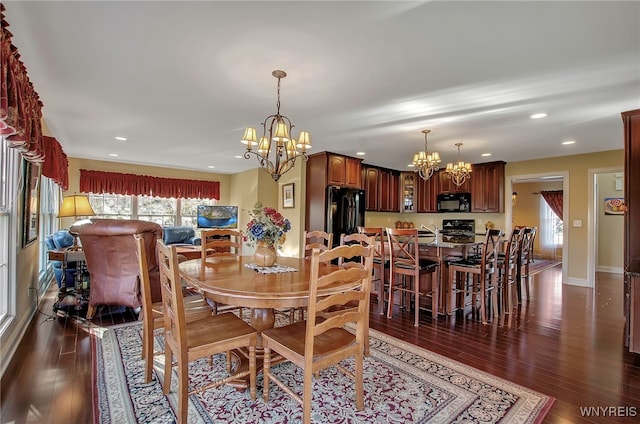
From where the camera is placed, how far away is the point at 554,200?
864 cm

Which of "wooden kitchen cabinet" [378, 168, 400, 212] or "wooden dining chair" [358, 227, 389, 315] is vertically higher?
"wooden kitchen cabinet" [378, 168, 400, 212]

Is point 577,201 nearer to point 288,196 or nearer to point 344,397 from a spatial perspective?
point 288,196

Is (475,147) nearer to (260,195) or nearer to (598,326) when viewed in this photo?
(598,326)

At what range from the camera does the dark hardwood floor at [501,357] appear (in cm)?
185

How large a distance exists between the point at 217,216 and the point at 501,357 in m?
6.64

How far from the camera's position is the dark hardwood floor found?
72.7 inches

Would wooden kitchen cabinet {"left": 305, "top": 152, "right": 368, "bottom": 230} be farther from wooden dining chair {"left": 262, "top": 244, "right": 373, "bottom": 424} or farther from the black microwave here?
wooden dining chair {"left": 262, "top": 244, "right": 373, "bottom": 424}

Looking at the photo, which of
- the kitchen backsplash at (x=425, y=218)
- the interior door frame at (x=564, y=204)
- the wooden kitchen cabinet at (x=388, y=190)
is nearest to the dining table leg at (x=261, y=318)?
the kitchen backsplash at (x=425, y=218)

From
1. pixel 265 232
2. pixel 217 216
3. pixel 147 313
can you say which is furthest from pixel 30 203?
pixel 217 216

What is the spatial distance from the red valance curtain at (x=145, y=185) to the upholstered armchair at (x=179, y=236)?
3.05 feet

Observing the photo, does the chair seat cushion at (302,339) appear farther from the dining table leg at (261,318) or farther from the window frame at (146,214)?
the window frame at (146,214)

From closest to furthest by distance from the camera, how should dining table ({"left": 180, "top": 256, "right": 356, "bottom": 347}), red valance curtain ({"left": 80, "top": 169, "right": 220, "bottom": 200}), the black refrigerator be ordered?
dining table ({"left": 180, "top": 256, "right": 356, "bottom": 347}), the black refrigerator, red valance curtain ({"left": 80, "top": 169, "right": 220, "bottom": 200})

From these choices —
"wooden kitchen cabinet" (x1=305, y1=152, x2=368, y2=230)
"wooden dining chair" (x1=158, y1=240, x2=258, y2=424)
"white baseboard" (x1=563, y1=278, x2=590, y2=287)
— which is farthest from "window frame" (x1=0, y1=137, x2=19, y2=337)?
"white baseboard" (x1=563, y1=278, x2=590, y2=287)

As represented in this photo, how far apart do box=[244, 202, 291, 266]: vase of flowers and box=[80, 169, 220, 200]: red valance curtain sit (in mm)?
5793
